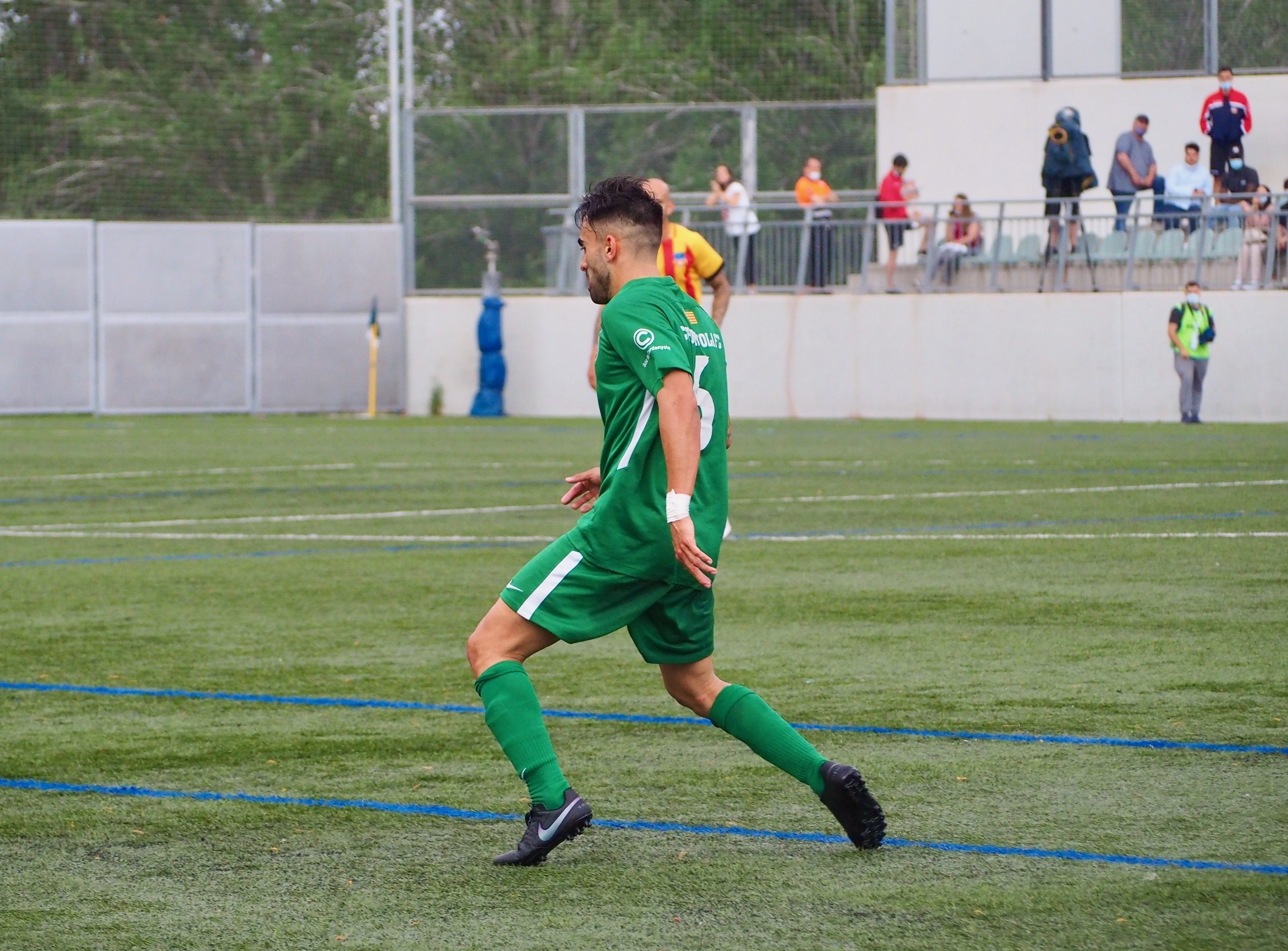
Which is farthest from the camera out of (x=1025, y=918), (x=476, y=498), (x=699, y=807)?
(x=476, y=498)

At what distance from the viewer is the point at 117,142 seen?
4134cm

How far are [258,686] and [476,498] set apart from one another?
8.28 metres

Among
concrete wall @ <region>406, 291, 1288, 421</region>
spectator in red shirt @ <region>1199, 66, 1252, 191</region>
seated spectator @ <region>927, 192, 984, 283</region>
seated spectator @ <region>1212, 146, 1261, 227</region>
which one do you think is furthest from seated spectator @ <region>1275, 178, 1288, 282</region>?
seated spectator @ <region>927, 192, 984, 283</region>

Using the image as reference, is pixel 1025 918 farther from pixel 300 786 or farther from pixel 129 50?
pixel 129 50

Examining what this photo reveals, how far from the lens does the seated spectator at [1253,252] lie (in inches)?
1093

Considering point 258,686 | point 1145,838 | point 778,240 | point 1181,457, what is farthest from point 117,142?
point 1145,838

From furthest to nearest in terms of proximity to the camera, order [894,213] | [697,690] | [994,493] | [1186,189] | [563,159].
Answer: [563,159] → [894,213] → [1186,189] → [994,493] → [697,690]

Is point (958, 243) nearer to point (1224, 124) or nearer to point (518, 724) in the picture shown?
point (1224, 124)

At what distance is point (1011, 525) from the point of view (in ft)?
42.0

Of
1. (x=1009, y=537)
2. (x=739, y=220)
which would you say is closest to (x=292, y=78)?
(x=739, y=220)

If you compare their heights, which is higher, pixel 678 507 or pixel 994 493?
pixel 678 507

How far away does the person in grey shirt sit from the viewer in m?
28.9

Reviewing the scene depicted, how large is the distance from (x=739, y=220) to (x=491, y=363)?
15.8 feet

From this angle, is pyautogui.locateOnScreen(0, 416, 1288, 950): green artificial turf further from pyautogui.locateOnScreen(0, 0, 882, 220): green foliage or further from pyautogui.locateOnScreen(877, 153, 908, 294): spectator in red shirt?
pyautogui.locateOnScreen(0, 0, 882, 220): green foliage
